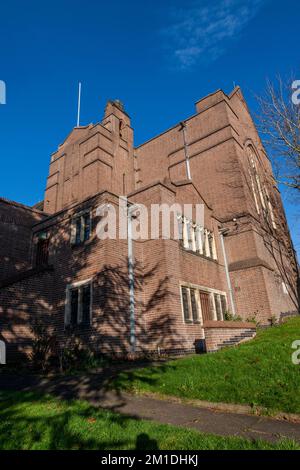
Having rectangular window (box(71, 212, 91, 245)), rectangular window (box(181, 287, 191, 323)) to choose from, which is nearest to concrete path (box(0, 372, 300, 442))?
rectangular window (box(181, 287, 191, 323))

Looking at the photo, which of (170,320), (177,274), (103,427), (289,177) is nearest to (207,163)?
(289,177)

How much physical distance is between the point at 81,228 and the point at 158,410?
10576 mm

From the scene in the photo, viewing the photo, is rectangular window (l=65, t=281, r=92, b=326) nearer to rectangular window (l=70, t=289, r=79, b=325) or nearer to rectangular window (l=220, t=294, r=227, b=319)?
rectangular window (l=70, t=289, r=79, b=325)

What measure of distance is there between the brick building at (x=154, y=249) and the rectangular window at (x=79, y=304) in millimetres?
47

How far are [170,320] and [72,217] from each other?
23.5 ft

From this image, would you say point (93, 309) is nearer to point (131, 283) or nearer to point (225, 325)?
point (131, 283)

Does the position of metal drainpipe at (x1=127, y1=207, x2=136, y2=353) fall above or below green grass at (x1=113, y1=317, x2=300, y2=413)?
above

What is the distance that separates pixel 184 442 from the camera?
154 inches

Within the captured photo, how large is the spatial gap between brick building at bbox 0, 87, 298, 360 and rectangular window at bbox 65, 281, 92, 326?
47 mm

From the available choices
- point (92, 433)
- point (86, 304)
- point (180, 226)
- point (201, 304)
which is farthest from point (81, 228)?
point (92, 433)

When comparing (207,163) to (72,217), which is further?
(207,163)

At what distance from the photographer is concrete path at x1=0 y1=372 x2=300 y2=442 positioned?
4.36 meters

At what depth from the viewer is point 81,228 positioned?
48.8ft

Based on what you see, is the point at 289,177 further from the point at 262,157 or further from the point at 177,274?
the point at 262,157
